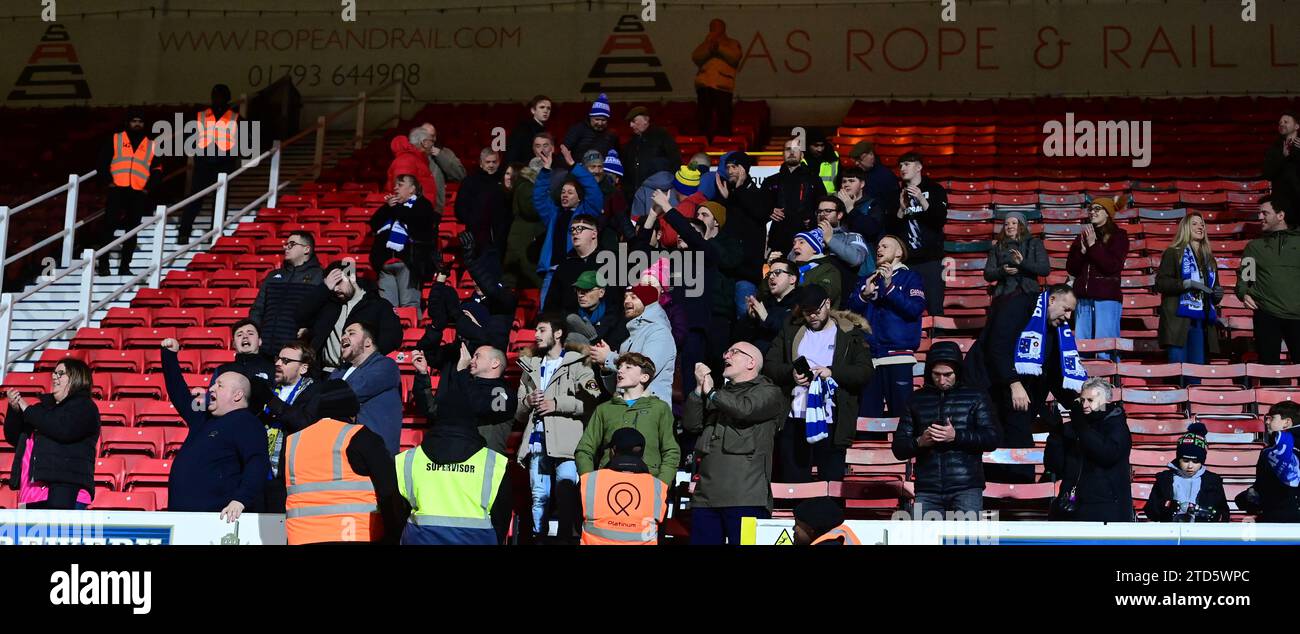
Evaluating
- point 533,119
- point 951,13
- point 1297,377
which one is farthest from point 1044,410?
point 951,13

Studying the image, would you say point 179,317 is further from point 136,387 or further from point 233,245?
point 233,245

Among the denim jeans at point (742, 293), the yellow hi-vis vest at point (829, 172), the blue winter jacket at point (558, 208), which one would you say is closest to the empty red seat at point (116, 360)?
the blue winter jacket at point (558, 208)

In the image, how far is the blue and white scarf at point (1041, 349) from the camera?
965 cm

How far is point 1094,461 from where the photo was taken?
8234mm

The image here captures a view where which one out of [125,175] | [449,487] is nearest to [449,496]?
[449,487]

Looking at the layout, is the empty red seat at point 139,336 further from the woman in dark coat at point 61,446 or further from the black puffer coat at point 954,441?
the black puffer coat at point 954,441

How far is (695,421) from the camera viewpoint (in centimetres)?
870

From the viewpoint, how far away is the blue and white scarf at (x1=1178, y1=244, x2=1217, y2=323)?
36.0 feet

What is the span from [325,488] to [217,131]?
8271 millimetres

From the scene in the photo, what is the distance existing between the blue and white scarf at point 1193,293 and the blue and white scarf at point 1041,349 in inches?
64.7

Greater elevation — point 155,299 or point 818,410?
point 155,299
